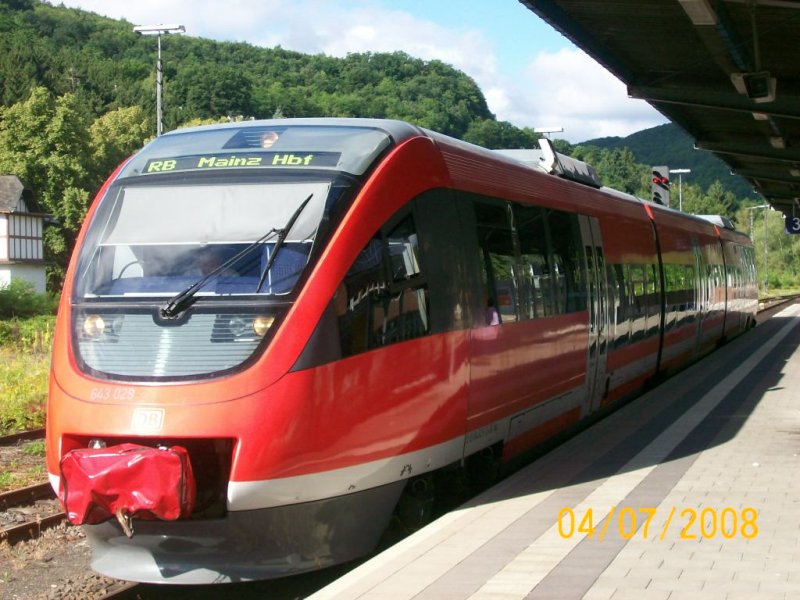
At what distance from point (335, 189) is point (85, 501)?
250 cm

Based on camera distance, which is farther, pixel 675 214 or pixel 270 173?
pixel 675 214

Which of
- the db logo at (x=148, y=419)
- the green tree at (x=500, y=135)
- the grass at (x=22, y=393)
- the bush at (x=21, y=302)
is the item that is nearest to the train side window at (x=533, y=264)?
the db logo at (x=148, y=419)

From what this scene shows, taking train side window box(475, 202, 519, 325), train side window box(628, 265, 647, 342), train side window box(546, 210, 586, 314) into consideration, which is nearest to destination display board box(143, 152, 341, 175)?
train side window box(475, 202, 519, 325)

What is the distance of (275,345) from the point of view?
263 inches

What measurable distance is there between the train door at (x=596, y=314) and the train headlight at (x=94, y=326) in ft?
21.4

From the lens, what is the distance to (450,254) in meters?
8.43

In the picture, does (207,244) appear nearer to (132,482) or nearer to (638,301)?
(132,482)

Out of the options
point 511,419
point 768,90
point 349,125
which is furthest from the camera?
point 768,90

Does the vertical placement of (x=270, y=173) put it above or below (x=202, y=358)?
above

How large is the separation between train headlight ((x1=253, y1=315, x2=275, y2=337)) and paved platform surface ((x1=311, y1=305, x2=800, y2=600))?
1.49 meters

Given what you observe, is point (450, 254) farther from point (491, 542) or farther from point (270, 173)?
point (491, 542)

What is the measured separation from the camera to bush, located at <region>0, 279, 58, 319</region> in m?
49.6

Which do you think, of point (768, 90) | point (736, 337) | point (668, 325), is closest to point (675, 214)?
point (668, 325)

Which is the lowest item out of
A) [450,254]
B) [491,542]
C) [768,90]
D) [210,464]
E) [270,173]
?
[491,542]
